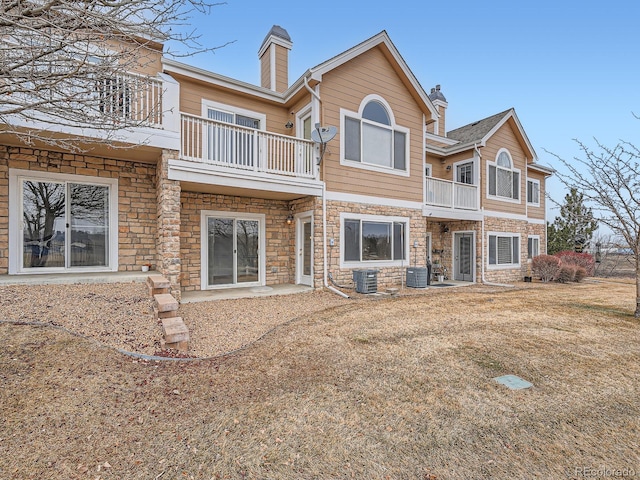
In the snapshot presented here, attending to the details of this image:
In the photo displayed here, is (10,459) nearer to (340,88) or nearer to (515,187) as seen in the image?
(340,88)

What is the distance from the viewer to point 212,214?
916 cm

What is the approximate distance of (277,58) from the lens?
1110 cm

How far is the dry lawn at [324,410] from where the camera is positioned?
2.26 m

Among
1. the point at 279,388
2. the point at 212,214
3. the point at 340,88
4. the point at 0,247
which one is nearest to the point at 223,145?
the point at 212,214

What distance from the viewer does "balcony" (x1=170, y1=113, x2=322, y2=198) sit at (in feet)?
24.5

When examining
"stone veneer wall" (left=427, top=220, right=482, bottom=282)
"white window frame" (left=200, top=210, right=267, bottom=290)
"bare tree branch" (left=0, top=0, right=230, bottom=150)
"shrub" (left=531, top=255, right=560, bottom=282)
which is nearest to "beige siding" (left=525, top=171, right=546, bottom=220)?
"shrub" (left=531, top=255, right=560, bottom=282)

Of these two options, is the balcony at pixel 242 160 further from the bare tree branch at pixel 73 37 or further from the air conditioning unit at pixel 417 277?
the air conditioning unit at pixel 417 277

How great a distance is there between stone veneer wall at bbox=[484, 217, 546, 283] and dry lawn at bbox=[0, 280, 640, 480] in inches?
359

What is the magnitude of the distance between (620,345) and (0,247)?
1179 centimetres

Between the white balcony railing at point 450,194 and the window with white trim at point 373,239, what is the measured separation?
6.80 ft

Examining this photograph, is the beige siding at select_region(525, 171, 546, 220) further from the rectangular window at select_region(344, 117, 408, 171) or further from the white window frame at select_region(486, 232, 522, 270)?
the rectangular window at select_region(344, 117, 408, 171)

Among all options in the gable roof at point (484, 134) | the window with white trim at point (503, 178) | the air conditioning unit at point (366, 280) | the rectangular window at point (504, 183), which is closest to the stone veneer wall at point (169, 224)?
the air conditioning unit at point (366, 280)

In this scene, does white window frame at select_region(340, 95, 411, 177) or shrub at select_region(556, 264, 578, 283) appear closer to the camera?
white window frame at select_region(340, 95, 411, 177)

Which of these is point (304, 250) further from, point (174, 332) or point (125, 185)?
point (174, 332)
